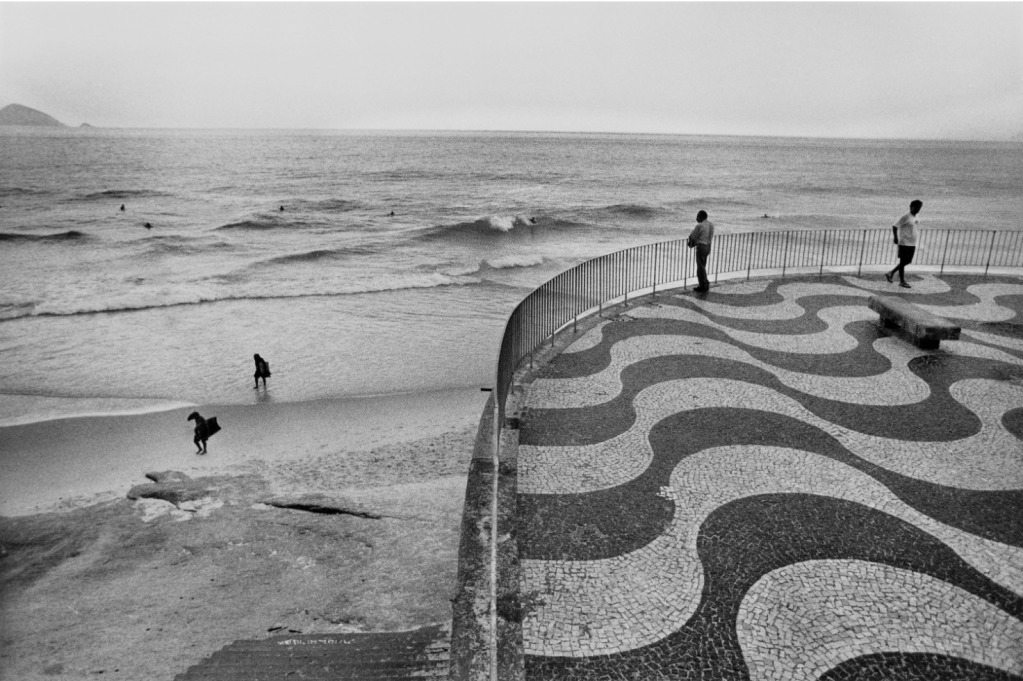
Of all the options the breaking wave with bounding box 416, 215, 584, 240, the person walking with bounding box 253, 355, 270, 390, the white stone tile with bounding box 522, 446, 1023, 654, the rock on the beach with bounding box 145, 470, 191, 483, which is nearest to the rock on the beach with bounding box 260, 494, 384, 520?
the rock on the beach with bounding box 145, 470, 191, 483

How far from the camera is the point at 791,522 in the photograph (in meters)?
5.50

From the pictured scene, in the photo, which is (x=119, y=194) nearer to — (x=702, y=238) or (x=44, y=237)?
(x=44, y=237)

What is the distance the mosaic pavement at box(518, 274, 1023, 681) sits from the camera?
4172 mm

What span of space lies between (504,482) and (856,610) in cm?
310

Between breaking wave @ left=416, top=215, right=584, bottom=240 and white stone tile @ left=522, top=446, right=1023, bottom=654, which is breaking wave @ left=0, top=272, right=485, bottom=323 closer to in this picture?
breaking wave @ left=416, top=215, right=584, bottom=240

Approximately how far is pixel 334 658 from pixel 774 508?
13.6 ft

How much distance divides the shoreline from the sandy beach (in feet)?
0.11

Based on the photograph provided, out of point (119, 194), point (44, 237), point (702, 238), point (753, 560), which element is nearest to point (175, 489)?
point (753, 560)

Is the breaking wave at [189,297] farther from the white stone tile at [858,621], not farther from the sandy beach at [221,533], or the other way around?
the white stone tile at [858,621]

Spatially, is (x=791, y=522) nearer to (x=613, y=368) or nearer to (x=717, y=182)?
(x=613, y=368)

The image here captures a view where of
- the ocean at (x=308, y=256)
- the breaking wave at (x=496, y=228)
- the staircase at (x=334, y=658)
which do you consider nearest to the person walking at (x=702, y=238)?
the ocean at (x=308, y=256)

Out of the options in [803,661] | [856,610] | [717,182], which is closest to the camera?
[803,661]

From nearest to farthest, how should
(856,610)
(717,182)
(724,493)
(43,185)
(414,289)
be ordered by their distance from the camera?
1. (856,610)
2. (724,493)
3. (414,289)
4. (43,185)
5. (717,182)

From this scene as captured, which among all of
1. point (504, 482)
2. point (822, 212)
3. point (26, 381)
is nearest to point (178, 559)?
point (504, 482)
